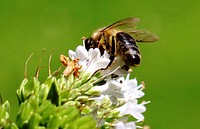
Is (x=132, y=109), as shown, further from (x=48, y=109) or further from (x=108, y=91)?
(x=48, y=109)

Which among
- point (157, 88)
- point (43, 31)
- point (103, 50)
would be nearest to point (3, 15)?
point (43, 31)

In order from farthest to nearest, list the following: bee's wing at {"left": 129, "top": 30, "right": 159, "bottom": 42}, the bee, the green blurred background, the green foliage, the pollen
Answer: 1. the green blurred background
2. bee's wing at {"left": 129, "top": 30, "right": 159, "bottom": 42}
3. the bee
4. the pollen
5. the green foliage

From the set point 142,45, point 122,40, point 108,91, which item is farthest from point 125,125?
point 142,45

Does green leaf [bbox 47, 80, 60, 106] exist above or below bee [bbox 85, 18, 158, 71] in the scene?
below

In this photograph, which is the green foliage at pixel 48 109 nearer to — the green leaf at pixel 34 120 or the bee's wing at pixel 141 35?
the green leaf at pixel 34 120

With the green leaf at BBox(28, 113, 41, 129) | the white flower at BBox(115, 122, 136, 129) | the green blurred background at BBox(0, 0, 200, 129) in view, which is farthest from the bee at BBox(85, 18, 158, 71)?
the green blurred background at BBox(0, 0, 200, 129)

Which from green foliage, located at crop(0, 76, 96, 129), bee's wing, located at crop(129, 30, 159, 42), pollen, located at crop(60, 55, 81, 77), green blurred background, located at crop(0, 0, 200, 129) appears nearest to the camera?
green foliage, located at crop(0, 76, 96, 129)

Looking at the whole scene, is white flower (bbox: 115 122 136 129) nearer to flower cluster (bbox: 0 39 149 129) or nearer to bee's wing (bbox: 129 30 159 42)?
flower cluster (bbox: 0 39 149 129)

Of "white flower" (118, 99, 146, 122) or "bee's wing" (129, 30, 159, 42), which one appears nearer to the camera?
"white flower" (118, 99, 146, 122)
